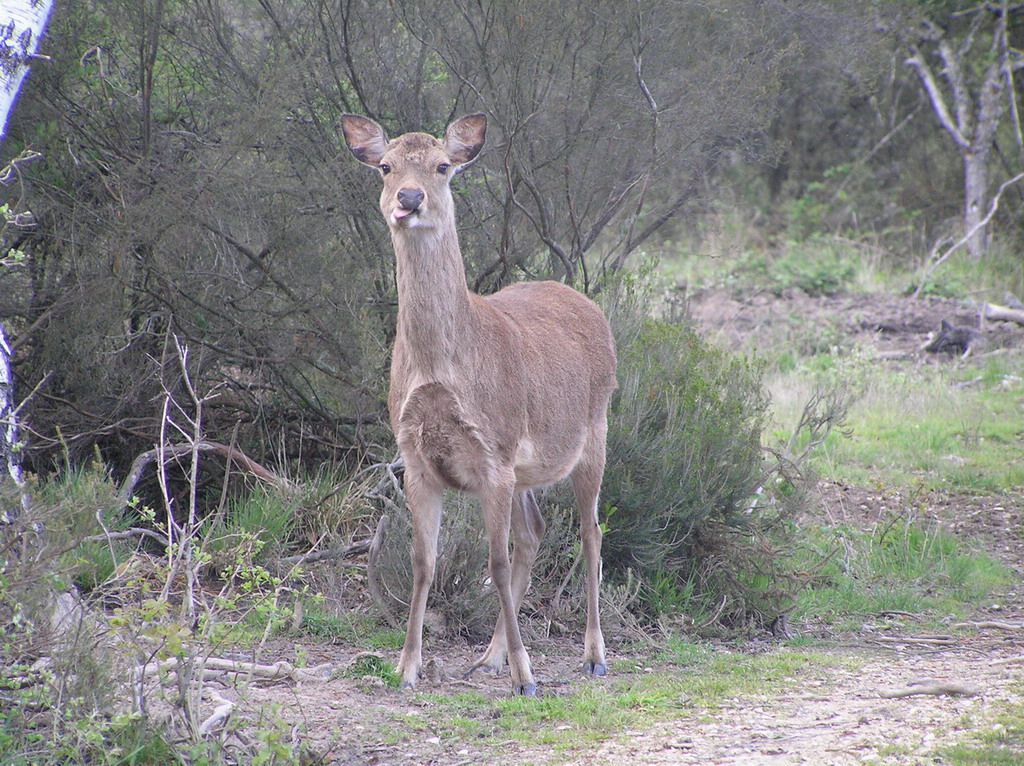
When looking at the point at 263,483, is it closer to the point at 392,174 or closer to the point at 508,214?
the point at 508,214

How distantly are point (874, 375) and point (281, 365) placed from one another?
7636 millimetres

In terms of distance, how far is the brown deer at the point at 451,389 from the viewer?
5.82m

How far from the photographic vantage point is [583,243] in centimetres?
917

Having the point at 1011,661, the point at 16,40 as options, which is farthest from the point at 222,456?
the point at 1011,661

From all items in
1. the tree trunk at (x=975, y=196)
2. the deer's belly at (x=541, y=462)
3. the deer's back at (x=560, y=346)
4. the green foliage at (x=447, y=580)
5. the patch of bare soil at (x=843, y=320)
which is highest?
the tree trunk at (x=975, y=196)

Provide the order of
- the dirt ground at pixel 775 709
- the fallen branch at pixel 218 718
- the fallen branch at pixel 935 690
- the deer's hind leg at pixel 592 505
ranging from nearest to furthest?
the fallen branch at pixel 218 718 < the dirt ground at pixel 775 709 < the fallen branch at pixel 935 690 < the deer's hind leg at pixel 592 505

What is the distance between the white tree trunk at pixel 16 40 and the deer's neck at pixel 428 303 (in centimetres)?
204

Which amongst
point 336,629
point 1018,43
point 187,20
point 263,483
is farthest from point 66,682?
point 1018,43

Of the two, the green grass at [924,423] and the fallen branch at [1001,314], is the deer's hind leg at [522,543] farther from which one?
the fallen branch at [1001,314]

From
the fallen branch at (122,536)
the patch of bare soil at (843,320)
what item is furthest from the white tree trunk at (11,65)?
the patch of bare soil at (843,320)

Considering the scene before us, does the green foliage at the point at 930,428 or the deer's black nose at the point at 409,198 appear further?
the green foliage at the point at 930,428

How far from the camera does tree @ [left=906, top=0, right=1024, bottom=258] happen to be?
1886 centimetres

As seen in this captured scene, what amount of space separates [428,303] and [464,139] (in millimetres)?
914

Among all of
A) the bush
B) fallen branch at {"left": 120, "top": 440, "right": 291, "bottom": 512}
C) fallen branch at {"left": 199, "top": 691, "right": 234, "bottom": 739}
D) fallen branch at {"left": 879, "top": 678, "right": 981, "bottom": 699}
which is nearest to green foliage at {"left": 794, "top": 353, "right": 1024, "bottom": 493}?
the bush
